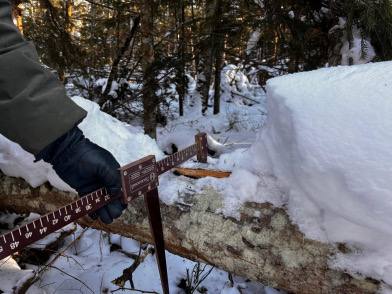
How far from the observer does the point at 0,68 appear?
3.92 ft

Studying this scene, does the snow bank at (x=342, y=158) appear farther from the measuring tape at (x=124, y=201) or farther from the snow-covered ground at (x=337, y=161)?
the measuring tape at (x=124, y=201)

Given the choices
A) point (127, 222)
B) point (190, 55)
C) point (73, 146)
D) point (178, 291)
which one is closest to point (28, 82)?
point (73, 146)

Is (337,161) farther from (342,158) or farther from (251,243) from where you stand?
(251,243)

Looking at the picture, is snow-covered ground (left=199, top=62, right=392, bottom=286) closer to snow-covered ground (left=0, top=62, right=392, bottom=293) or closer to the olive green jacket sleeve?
snow-covered ground (left=0, top=62, right=392, bottom=293)

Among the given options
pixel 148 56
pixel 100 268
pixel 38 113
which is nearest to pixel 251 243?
pixel 38 113

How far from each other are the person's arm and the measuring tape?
6cm

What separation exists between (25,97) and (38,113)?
0.23ft

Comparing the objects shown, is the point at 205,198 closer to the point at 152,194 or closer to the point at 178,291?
the point at 152,194

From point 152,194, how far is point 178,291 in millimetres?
1035

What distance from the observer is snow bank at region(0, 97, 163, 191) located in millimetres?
2000

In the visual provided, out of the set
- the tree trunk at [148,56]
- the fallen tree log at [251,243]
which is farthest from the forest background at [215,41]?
the fallen tree log at [251,243]

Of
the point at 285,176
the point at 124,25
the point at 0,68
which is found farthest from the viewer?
the point at 124,25

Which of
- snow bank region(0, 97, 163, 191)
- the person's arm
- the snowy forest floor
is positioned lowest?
the snowy forest floor

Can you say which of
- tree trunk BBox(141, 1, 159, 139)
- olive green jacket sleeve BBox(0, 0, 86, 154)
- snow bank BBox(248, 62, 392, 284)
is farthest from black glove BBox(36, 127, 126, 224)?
tree trunk BBox(141, 1, 159, 139)
